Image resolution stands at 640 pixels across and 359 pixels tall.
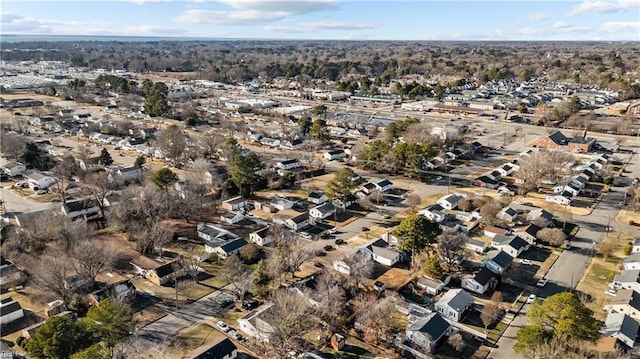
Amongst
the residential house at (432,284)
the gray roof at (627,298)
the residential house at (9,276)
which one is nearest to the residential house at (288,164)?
the residential house at (432,284)

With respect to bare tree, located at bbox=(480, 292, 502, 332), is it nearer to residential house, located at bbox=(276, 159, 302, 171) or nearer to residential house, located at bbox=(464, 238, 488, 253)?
Answer: residential house, located at bbox=(464, 238, 488, 253)

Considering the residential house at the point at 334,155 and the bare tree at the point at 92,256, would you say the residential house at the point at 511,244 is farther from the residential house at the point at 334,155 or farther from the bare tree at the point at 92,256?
the bare tree at the point at 92,256

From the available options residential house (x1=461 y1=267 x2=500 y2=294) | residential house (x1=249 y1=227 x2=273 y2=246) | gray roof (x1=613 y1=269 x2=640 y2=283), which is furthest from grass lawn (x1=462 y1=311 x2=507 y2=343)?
residential house (x1=249 y1=227 x2=273 y2=246)

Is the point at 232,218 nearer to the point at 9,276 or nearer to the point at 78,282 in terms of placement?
the point at 78,282

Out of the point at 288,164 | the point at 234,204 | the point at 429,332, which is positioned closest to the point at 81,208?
the point at 234,204

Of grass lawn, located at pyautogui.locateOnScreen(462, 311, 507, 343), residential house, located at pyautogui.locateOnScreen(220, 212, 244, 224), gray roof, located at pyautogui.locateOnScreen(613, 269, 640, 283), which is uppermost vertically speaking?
gray roof, located at pyautogui.locateOnScreen(613, 269, 640, 283)

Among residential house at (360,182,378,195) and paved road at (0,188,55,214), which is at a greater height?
residential house at (360,182,378,195)
